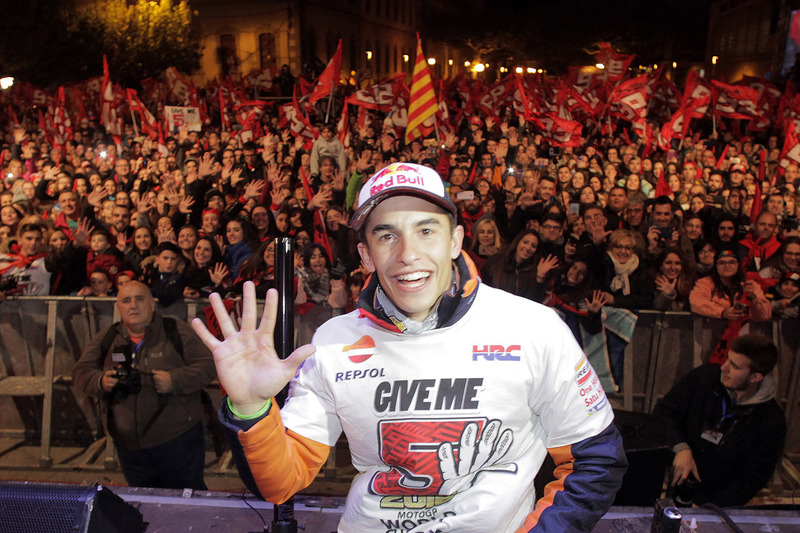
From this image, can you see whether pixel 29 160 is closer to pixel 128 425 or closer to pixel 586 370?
pixel 128 425

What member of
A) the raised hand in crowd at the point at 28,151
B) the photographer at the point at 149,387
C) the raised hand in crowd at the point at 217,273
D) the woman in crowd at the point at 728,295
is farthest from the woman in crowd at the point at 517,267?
the raised hand in crowd at the point at 28,151

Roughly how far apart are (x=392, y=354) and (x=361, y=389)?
149 mm

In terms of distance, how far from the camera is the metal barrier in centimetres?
529

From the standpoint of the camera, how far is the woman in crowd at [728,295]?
17.0ft

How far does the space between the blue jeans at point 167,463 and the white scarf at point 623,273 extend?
391 centimetres

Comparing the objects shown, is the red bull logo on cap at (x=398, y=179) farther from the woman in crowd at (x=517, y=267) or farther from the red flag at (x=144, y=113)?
the red flag at (x=144, y=113)

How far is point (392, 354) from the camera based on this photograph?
1.98m

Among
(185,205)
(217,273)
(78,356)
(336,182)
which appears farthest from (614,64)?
(78,356)

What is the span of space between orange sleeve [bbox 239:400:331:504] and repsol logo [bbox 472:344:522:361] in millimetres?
601

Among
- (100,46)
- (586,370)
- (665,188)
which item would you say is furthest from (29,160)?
(100,46)

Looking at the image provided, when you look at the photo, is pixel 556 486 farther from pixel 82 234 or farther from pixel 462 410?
pixel 82 234

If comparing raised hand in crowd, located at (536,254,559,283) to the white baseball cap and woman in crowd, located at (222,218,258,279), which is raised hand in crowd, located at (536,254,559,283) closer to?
woman in crowd, located at (222,218,258,279)

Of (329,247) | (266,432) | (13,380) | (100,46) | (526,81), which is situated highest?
(100,46)

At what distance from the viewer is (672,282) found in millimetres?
5840
